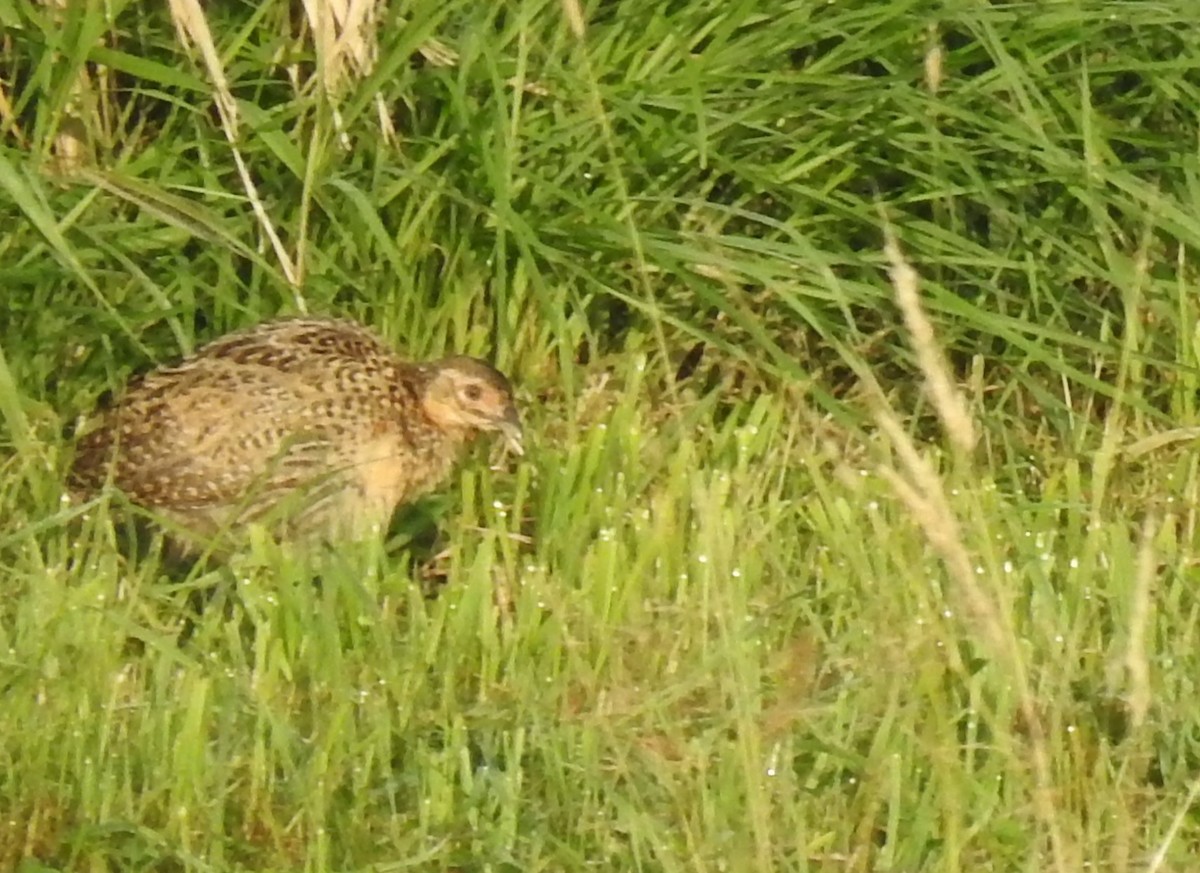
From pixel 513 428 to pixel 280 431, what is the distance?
1.56 feet

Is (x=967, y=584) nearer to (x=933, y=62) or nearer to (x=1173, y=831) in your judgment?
(x=1173, y=831)


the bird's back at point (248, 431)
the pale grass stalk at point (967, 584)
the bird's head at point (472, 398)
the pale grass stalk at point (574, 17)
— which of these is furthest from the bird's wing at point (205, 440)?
the pale grass stalk at point (967, 584)

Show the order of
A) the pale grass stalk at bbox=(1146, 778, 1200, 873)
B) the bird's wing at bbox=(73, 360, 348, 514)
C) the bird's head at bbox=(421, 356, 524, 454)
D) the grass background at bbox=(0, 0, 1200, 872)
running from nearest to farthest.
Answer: the pale grass stalk at bbox=(1146, 778, 1200, 873) → the grass background at bbox=(0, 0, 1200, 872) → the bird's wing at bbox=(73, 360, 348, 514) → the bird's head at bbox=(421, 356, 524, 454)

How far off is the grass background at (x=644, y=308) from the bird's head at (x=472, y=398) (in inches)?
4.8

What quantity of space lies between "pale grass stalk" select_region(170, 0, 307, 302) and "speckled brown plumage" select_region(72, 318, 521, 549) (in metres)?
0.16

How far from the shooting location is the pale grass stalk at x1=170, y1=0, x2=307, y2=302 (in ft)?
15.7

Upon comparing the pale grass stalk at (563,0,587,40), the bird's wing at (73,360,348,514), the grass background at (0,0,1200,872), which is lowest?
the bird's wing at (73,360,348,514)

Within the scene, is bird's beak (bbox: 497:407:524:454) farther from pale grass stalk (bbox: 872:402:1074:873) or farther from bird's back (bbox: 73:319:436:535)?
pale grass stalk (bbox: 872:402:1074:873)

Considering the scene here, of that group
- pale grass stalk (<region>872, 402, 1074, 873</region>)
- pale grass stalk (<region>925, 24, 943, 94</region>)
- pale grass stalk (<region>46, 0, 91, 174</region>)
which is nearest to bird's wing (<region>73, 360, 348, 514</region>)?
pale grass stalk (<region>46, 0, 91, 174</region>)

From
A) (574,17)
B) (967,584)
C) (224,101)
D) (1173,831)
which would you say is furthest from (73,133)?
(1173,831)

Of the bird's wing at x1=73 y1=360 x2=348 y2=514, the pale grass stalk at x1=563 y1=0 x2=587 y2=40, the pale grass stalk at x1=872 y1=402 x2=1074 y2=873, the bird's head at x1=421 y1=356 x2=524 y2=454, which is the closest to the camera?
the pale grass stalk at x1=872 y1=402 x2=1074 y2=873

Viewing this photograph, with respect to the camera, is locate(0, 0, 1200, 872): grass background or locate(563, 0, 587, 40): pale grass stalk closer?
locate(0, 0, 1200, 872): grass background

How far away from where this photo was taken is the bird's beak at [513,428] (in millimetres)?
4961

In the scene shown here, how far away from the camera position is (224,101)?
4910 millimetres
